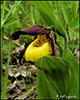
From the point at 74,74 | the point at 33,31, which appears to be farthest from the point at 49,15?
the point at 74,74

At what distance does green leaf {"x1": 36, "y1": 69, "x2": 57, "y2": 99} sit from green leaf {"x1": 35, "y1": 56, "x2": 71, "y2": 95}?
0.31ft

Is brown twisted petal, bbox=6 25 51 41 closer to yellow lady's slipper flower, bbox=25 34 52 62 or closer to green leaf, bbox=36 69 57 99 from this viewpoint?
yellow lady's slipper flower, bbox=25 34 52 62

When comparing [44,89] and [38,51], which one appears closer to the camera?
[38,51]

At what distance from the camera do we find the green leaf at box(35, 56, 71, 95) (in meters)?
0.59

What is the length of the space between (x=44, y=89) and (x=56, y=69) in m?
0.23

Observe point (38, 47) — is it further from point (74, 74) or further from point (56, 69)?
point (74, 74)

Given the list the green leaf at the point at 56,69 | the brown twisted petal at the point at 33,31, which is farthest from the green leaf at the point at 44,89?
the brown twisted petal at the point at 33,31

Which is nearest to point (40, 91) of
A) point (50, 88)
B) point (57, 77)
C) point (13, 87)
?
point (50, 88)

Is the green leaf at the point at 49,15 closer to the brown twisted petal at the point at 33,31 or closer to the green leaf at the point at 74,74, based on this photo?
→ the brown twisted petal at the point at 33,31

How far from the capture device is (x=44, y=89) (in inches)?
31.2

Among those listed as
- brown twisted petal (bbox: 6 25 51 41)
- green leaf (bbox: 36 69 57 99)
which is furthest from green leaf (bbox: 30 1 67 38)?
green leaf (bbox: 36 69 57 99)

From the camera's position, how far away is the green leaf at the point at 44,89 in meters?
0.78

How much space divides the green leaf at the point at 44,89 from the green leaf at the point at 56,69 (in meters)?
0.09

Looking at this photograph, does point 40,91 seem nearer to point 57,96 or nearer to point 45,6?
point 57,96
